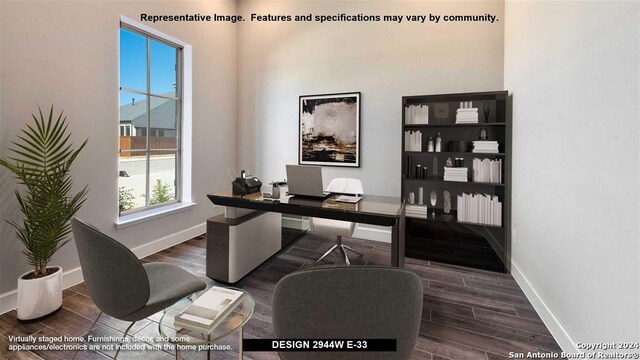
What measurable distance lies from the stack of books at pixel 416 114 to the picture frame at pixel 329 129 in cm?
71

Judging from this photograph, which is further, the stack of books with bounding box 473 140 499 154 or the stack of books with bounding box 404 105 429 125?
the stack of books with bounding box 404 105 429 125

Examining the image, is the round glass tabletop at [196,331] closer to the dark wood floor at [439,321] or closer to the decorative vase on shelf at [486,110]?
the dark wood floor at [439,321]

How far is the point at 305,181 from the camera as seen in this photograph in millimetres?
2531

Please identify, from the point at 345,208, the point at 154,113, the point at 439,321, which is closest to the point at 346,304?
the point at 345,208

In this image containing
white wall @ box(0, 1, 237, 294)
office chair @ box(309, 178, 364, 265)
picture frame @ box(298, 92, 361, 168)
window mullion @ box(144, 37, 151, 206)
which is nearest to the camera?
white wall @ box(0, 1, 237, 294)

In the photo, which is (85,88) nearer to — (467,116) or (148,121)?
(148,121)

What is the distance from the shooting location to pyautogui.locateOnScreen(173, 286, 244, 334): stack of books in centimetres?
128

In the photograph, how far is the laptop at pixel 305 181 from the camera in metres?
2.48

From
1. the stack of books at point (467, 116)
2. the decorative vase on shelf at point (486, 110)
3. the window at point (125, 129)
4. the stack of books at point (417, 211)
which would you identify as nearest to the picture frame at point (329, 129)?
the stack of books at point (417, 211)

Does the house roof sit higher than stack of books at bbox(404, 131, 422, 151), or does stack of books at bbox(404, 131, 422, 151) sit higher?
the house roof

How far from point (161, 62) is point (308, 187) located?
9.04 ft

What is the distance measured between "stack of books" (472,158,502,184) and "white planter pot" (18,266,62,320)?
4.09 meters

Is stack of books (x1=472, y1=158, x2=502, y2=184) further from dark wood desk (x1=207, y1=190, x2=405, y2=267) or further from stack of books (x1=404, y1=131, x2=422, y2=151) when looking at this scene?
dark wood desk (x1=207, y1=190, x2=405, y2=267)

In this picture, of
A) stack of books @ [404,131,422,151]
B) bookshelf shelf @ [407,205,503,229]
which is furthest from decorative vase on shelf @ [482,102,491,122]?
bookshelf shelf @ [407,205,503,229]
